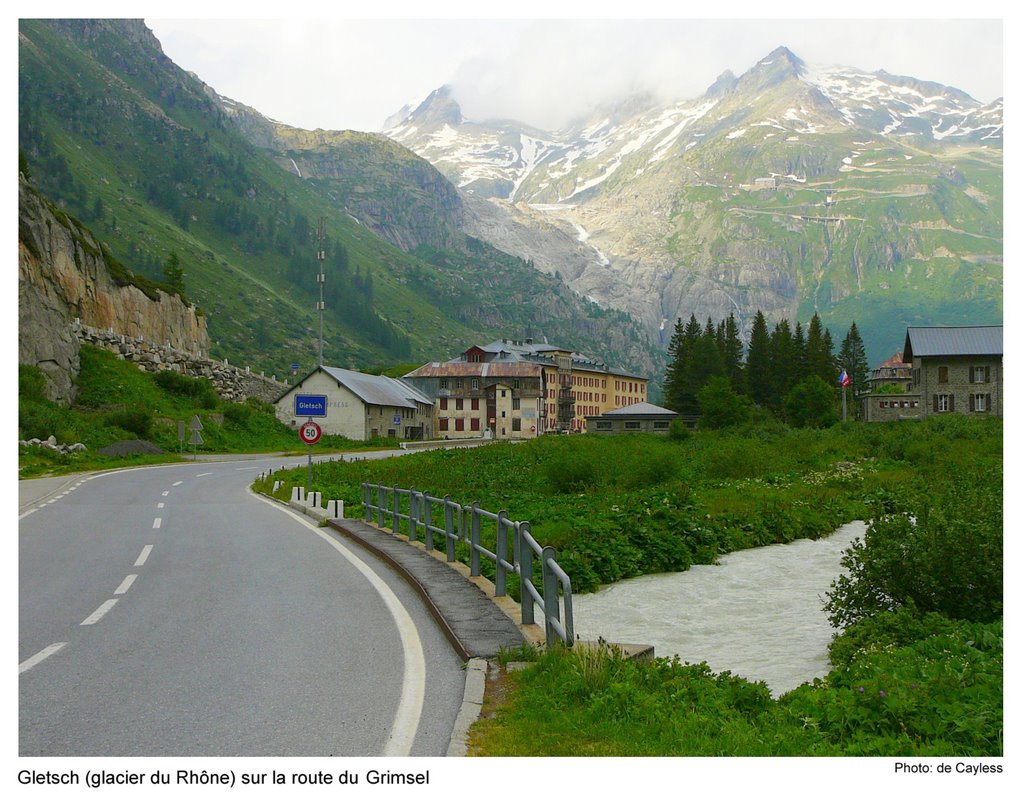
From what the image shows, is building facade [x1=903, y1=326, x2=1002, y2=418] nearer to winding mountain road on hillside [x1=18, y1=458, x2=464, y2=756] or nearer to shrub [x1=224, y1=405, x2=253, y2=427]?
shrub [x1=224, y1=405, x2=253, y2=427]

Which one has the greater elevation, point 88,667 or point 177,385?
point 177,385

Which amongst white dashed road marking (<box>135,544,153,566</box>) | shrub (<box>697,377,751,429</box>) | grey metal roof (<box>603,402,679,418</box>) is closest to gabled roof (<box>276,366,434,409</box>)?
grey metal roof (<box>603,402,679,418</box>)

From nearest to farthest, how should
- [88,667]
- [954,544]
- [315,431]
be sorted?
[88,667] → [954,544] → [315,431]

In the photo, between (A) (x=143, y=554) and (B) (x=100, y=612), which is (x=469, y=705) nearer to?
(B) (x=100, y=612)

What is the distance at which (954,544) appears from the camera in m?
12.0

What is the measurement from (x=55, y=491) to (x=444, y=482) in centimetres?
1452

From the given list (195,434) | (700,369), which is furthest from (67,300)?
(700,369)

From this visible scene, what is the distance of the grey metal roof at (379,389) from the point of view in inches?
3625

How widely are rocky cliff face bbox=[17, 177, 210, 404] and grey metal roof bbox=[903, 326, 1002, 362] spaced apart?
207 feet

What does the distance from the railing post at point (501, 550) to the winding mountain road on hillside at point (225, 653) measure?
1138 mm

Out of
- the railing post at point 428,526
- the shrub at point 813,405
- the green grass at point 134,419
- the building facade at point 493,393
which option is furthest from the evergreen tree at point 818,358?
the railing post at point 428,526

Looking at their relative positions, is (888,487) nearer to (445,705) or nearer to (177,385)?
(445,705)

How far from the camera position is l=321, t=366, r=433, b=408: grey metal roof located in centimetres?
9206
